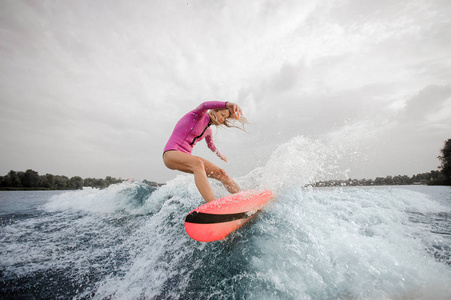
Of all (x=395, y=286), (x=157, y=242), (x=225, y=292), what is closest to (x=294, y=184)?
(x=395, y=286)

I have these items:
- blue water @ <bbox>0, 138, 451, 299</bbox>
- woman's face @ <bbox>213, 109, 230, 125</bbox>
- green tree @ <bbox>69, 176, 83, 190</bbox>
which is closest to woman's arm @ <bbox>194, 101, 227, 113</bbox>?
woman's face @ <bbox>213, 109, 230, 125</bbox>

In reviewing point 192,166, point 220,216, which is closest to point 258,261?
point 220,216

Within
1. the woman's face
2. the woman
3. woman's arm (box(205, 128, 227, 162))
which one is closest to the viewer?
the woman

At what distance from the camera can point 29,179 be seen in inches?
2191

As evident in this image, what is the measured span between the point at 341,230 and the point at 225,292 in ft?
5.78

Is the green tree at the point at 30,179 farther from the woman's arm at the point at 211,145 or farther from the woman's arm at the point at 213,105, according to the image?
the woman's arm at the point at 213,105

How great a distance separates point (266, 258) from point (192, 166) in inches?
64.6

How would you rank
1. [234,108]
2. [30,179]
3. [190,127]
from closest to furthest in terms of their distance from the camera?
[234,108]
[190,127]
[30,179]

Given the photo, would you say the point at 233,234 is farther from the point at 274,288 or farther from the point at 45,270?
the point at 45,270

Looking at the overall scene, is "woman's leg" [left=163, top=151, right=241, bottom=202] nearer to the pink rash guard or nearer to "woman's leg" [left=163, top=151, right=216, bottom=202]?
"woman's leg" [left=163, top=151, right=216, bottom=202]

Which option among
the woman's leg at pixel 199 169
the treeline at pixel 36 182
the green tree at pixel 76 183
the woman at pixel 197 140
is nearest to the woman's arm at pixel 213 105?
the woman at pixel 197 140

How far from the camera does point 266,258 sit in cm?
217

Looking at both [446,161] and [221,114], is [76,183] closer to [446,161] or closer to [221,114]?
[221,114]

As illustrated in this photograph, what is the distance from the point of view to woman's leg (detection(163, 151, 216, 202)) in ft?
9.25
